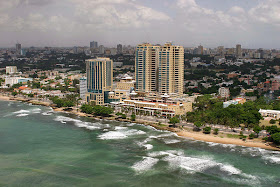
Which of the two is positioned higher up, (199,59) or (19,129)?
(199,59)

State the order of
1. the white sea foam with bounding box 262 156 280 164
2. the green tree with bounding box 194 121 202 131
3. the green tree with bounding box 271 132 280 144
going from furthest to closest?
the green tree with bounding box 194 121 202 131
the green tree with bounding box 271 132 280 144
the white sea foam with bounding box 262 156 280 164

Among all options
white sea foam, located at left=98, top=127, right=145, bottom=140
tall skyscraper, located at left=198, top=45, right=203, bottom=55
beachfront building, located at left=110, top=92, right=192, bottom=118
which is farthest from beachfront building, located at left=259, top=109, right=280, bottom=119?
tall skyscraper, located at left=198, top=45, right=203, bottom=55

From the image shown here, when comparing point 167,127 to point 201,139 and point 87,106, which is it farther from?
point 87,106

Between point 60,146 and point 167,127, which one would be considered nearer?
point 60,146

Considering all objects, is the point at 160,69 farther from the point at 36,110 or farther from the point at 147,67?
the point at 36,110

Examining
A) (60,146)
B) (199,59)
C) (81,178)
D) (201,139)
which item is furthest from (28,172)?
(199,59)

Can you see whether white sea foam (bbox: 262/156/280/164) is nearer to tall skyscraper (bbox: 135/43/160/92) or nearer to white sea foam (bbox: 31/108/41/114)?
tall skyscraper (bbox: 135/43/160/92)

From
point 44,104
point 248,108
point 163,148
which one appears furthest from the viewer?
point 44,104
